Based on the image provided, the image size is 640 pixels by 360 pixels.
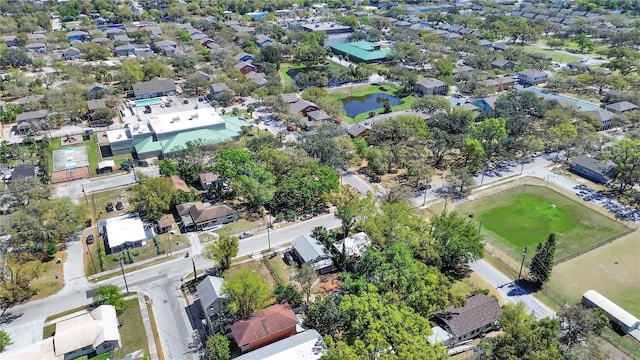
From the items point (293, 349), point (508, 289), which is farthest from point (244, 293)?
point (508, 289)

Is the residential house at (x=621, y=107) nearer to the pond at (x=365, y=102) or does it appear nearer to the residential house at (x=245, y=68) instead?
the pond at (x=365, y=102)

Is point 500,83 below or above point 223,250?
above

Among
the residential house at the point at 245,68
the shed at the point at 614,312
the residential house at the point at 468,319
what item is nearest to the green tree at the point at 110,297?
the residential house at the point at 468,319

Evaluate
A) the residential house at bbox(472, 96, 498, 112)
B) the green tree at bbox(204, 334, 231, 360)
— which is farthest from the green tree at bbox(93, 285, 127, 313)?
the residential house at bbox(472, 96, 498, 112)

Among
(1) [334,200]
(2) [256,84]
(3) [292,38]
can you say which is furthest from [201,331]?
(3) [292,38]

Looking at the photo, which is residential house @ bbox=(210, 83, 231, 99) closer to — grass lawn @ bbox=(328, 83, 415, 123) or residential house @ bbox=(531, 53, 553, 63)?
grass lawn @ bbox=(328, 83, 415, 123)

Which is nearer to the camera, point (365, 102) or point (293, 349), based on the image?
point (293, 349)

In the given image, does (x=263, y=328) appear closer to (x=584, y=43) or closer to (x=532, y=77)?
(x=532, y=77)
